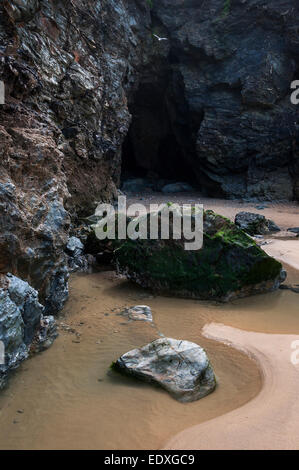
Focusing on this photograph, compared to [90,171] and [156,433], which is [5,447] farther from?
[90,171]

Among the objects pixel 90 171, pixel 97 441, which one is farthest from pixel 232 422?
pixel 90 171

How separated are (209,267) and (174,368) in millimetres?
2879

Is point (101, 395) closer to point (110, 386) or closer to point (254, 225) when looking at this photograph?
point (110, 386)

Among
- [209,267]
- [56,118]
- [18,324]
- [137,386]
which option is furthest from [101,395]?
[56,118]

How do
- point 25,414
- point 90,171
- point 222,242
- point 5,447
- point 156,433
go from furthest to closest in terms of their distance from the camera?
point 90,171 → point 222,242 → point 25,414 → point 156,433 → point 5,447

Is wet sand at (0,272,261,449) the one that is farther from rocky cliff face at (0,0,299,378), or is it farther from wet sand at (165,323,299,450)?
rocky cliff face at (0,0,299,378)

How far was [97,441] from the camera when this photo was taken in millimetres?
2520

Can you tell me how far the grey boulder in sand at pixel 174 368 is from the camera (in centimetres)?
314

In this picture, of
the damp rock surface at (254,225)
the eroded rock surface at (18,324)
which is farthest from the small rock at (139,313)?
the damp rock surface at (254,225)

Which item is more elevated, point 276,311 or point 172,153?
point 172,153

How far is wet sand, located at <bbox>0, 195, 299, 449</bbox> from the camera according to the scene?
259 centimetres

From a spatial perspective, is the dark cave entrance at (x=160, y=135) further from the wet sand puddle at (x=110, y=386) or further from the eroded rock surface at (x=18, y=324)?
the eroded rock surface at (x=18, y=324)

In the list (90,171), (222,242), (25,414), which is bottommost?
(25,414)

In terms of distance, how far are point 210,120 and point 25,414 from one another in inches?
787
